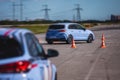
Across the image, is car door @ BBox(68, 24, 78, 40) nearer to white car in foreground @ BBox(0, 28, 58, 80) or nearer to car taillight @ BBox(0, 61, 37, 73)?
white car in foreground @ BBox(0, 28, 58, 80)

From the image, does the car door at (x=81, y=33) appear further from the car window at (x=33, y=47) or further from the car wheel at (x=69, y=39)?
the car window at (x=33, y=47)

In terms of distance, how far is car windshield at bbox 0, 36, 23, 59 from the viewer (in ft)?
21.1

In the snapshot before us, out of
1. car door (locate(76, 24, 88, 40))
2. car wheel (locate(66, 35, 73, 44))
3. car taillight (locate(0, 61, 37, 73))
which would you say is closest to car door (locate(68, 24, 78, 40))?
car door (locate(76, 24, 88, 40))

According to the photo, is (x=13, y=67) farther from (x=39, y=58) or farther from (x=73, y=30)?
(x=73, y=30)

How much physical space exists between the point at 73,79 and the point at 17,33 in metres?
6.54

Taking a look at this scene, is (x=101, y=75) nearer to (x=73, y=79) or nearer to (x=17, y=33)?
(x=73, y=79)

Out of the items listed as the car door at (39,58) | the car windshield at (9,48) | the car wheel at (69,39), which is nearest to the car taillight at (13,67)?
the car windshield at (9,48)

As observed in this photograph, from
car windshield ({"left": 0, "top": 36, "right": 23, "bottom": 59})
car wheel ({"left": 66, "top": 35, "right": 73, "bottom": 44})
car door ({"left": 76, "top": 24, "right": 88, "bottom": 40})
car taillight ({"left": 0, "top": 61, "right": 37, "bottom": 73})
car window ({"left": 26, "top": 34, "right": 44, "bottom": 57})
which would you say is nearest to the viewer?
car taillight ({"left": 0, "top": 61, "right": 37, "bottom": 73})

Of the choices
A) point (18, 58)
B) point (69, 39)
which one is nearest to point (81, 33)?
point (69, 39)

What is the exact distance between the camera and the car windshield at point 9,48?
6.42 metres

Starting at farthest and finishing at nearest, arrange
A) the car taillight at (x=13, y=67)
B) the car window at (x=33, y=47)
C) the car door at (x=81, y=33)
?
1. the car door at (x=81, y=33)
2. the car window at (x=33, y=47)
3. the car taillight at (x=13, y=67)

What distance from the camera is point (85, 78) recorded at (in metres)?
13.4

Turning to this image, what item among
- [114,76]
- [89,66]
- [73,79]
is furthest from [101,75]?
[89,66]

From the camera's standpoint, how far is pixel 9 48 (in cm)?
651
